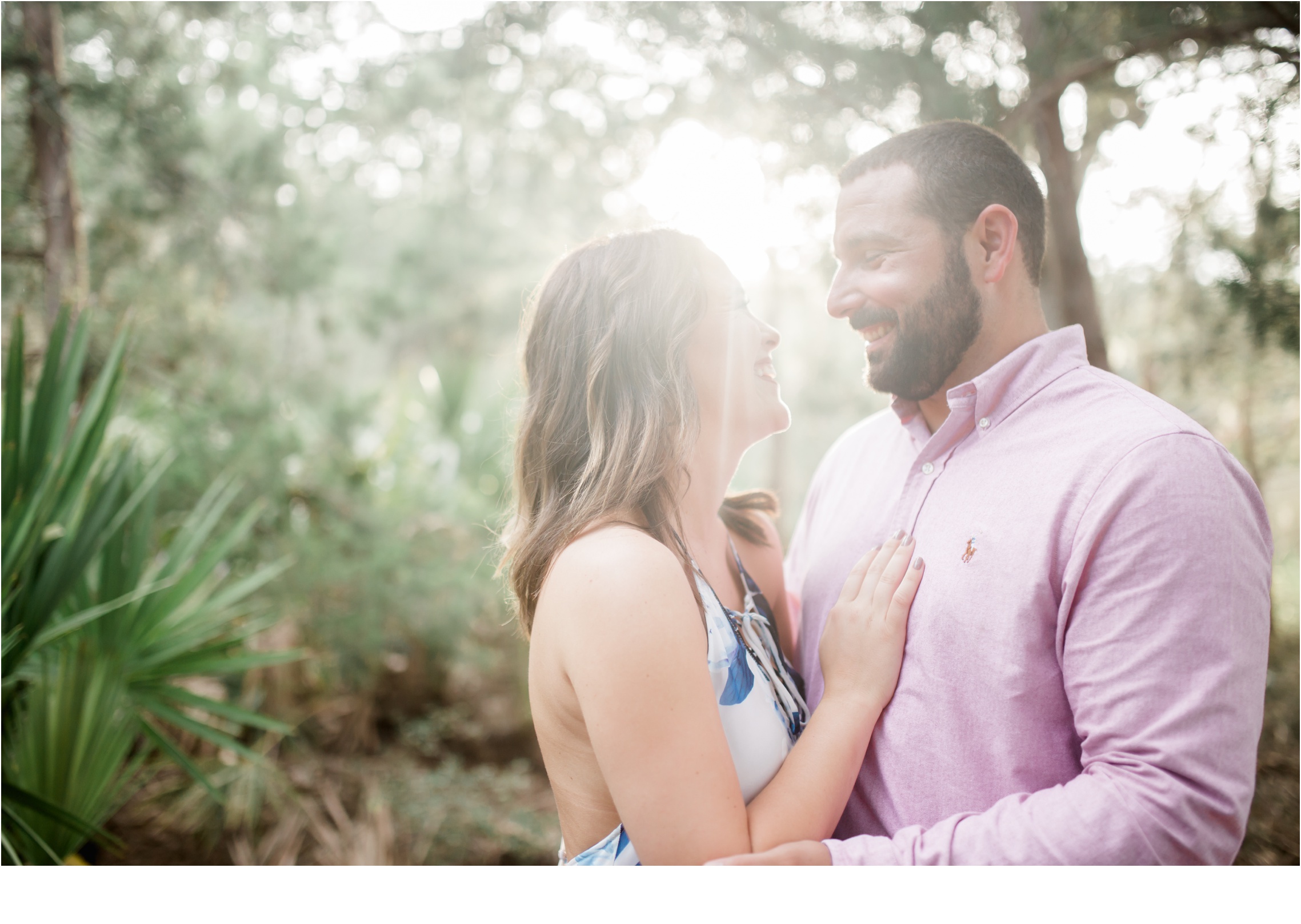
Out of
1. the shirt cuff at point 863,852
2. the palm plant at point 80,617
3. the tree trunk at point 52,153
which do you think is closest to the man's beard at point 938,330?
the shirt cuff at point 863,852

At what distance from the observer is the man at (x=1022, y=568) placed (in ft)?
3.42

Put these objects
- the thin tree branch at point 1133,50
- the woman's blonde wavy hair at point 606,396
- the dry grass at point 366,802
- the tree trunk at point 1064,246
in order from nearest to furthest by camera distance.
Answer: the woman's blonde wavy hair at point 606,396 < the thin tree branch at point 1133,50 < the tree trunk at point 1064,246 < the dry grass at point 366,802

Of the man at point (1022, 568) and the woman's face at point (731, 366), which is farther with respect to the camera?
the woman's face at point (731, 366)

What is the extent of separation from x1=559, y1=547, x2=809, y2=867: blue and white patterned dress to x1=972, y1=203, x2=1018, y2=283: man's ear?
788 mm

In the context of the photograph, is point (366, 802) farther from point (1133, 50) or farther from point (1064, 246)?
point (1133, 50)

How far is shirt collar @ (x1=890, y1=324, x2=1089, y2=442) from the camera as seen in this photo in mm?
1343

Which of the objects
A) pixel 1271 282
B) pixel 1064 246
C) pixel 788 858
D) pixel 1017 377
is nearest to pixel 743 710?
pixel 788 858

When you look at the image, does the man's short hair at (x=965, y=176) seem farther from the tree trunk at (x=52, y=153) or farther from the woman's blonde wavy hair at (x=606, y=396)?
the tree trunk at (x=52, y=153)

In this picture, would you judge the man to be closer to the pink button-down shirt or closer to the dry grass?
the pink button-down shirt

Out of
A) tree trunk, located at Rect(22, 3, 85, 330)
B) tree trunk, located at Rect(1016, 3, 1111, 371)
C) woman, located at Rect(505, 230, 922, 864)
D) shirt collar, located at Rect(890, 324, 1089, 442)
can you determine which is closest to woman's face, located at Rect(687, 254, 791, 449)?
woman, located at Rect(505, 230, 922, 864)

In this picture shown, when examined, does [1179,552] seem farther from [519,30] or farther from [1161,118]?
[519,30]

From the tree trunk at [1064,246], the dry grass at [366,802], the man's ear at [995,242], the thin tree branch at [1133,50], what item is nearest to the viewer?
the man's ear at [995,242]

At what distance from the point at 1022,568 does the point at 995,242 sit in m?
0.64

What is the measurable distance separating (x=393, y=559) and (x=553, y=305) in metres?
3.13
